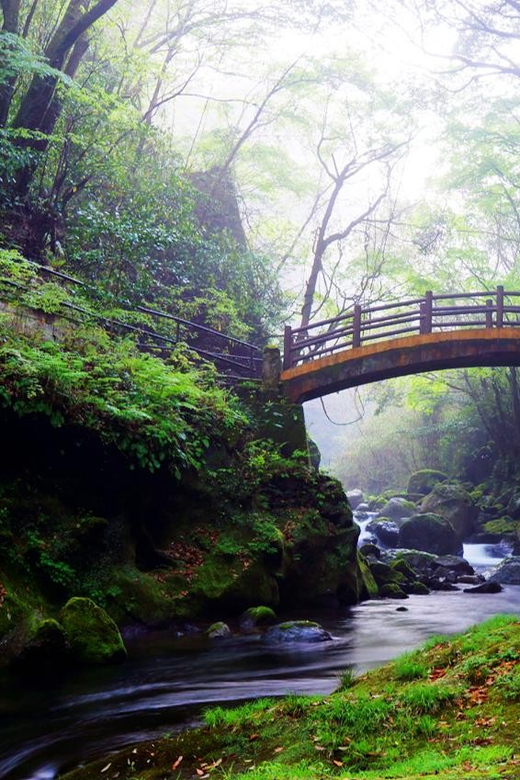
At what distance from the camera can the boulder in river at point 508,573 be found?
16.5 meters

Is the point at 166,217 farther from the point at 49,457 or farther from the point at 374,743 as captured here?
the point at 374,743

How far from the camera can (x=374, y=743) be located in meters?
4.08

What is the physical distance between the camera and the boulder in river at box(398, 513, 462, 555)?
21.5 metres

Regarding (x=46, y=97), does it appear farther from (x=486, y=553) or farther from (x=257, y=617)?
(x=486, y=553)

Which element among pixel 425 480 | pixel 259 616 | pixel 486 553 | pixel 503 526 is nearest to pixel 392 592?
pixel 259 616

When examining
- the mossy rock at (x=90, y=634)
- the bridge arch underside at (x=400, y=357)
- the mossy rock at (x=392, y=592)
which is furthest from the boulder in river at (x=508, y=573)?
the mossy rock at (x=90, y=634)

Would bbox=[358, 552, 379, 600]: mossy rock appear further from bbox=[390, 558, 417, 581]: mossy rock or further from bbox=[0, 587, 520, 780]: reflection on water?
bbox=[0, 587, 520, 780]: reflection on water

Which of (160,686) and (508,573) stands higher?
(160,686)

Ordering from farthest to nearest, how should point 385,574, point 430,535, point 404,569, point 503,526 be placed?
1. point 503,526
2. point 430,535
3. point 404,569
4. point 385,574

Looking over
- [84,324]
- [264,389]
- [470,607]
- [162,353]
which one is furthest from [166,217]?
[470,607]

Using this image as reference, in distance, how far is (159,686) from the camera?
22.9ft

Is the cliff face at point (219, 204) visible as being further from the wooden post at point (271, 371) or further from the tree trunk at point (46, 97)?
the tree trunk at point (46, 97)

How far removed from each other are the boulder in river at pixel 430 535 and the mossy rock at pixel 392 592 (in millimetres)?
7589

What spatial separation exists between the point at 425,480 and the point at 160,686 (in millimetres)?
27731
